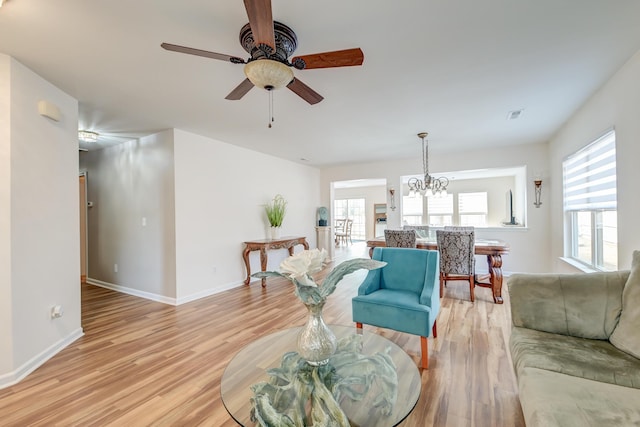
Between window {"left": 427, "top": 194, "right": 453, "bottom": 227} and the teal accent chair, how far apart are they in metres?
6.02

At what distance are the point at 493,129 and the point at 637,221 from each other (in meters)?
2.18

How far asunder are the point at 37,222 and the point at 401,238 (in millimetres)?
4064

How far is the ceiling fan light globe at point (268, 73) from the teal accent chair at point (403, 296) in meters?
1.90

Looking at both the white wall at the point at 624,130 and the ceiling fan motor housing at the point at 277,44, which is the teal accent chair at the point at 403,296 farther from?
the ceiling fan motor housing at the point at 277,44

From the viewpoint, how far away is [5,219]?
209 centimetres

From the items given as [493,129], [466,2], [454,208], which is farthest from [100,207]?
[454,208]

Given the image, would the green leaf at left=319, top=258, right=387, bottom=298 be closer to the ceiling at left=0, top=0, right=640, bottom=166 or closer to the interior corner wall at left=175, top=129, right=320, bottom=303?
the ceiling at left=0, top=0, right=640, bottom=166

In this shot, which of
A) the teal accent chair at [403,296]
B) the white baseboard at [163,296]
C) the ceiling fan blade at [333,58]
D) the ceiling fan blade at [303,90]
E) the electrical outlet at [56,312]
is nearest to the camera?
the ceiling fan blade at [333,58]

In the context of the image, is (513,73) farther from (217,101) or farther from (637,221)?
(217,101)

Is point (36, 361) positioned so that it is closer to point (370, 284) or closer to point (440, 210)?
A: point (370, 284)

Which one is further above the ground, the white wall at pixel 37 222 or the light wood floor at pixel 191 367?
the white wall at pixel 37 222

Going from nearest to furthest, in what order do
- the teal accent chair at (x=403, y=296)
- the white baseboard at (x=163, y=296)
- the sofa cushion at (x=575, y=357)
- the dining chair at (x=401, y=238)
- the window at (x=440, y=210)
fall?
the sofa cushion at (x=575, y=357) < the teal accent chair at (x=403, y=296) < the white baseboard at (x=163, y=296) < the dining chair at (x=401, y=238) < the window at (x=440, y=210)

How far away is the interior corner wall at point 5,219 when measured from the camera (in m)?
2.06

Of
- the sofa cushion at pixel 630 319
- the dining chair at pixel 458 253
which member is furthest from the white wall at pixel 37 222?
the dining chair at pixel 458 253
